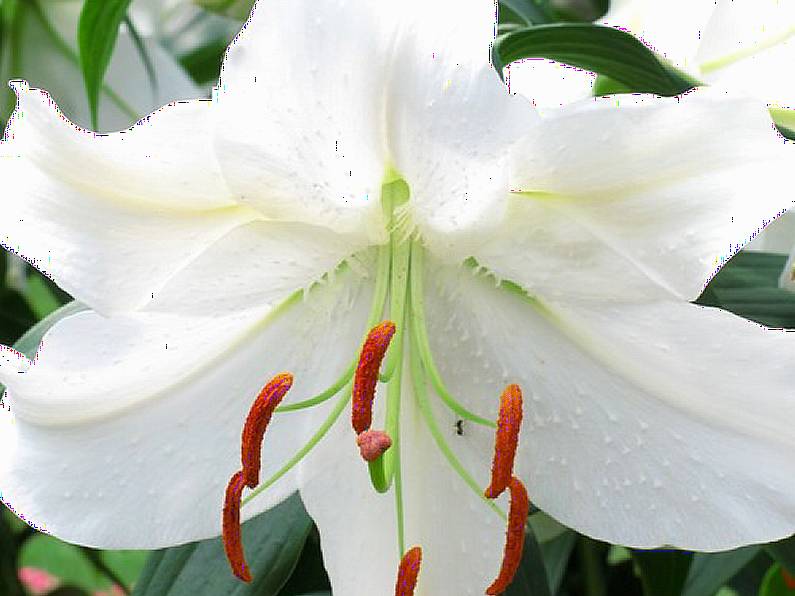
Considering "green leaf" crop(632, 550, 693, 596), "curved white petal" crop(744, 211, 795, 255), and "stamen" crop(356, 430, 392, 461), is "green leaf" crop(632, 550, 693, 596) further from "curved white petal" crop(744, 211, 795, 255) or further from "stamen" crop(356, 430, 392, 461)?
"stamen" crop(356, 430, 392, 461)

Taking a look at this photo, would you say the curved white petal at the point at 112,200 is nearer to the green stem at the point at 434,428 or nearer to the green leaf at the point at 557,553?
the green stem at the point at 434,428

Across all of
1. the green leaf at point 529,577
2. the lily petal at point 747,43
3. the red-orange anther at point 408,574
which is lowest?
the green leaf at point 529,577

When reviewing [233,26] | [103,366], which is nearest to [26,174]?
[103,366]

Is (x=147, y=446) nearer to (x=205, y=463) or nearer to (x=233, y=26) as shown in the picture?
(x=205, y=463)

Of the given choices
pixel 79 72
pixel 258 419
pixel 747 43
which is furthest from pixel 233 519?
pixel 79 72

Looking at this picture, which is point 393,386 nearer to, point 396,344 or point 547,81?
point 396,344

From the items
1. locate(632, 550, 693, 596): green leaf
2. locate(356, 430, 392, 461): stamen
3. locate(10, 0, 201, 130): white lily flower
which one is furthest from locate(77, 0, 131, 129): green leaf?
locate(632, 550, 693, 596): green leaf

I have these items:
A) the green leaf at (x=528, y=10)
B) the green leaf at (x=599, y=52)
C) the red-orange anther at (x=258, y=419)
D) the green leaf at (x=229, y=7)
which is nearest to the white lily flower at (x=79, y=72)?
the green leaf at (x=229, y=7)
